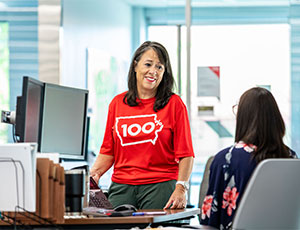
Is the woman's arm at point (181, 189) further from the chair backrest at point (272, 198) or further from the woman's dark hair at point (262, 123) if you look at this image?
the chair backrest at point (272, 198)

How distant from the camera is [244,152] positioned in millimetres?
2541

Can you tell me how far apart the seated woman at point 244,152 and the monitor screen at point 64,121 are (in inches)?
44.9

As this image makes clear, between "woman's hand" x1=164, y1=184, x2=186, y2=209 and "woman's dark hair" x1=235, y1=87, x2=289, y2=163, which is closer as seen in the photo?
"woman's dark hair" x1=235, y1=87, x2=289, y2=163

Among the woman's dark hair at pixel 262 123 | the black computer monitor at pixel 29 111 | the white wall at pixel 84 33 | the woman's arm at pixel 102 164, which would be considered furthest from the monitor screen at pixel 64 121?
the white wall at pixel 84 33

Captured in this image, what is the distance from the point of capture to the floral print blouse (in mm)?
2516

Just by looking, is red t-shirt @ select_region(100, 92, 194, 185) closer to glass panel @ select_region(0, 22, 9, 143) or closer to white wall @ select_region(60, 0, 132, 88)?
white wall @ select_region(60, 0, 132, 88)

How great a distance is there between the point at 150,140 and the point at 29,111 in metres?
0.65

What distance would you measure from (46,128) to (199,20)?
347 centimetres

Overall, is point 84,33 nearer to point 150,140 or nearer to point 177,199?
point 150,140

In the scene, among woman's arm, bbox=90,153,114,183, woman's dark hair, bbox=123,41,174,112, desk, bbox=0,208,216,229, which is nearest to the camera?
desk, bbox=0,208,216,229

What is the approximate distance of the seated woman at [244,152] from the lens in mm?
2529

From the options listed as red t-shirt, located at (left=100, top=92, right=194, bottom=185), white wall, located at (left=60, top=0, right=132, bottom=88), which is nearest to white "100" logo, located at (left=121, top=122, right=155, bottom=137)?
red t-shirt, located at (left=100, top=92, right=194, bottom=185)

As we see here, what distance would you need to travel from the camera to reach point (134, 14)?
347 inches

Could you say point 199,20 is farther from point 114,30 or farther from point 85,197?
point 85,197
